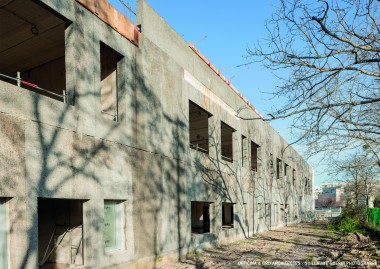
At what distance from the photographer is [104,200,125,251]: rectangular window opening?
7.95 m

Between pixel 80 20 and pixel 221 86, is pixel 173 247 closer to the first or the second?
pixel 80 20

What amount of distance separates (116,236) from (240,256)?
5.74m

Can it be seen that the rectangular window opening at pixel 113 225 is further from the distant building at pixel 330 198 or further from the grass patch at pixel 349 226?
the distant building at pixel 330 198

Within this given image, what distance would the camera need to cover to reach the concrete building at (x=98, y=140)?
5807mm

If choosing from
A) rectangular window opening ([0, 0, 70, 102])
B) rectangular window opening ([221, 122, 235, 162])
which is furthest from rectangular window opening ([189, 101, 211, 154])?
rectangular window opening ([0, 0, 70, 102])

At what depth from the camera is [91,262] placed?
7.04 meters

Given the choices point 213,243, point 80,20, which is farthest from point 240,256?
point 80,20

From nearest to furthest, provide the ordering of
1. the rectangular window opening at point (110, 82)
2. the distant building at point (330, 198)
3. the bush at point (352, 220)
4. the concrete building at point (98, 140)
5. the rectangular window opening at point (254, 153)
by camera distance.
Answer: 1. the concrete building at point (98, 140)
2. the rectangular window opening at point (110, 82)
3. the bush at point (352, 220)
4. the rectangular window opening at point (254, 153)
5. the distant building at point (330, 198)

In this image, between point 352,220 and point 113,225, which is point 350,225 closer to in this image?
point 352,220

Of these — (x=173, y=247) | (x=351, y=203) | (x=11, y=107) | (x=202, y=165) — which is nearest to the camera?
(x=11, y=107)

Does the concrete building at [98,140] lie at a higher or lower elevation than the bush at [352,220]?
higher

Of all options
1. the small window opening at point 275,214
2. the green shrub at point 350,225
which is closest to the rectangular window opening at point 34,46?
the green shrub at point 350,225

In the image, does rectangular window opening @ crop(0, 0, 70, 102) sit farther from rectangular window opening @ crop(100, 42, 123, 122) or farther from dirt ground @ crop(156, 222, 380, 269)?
dirt ground @ crop(156, 222, 380, 269)

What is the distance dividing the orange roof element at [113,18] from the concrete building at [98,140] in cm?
3
